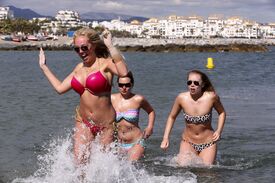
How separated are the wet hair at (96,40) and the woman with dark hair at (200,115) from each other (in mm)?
2433

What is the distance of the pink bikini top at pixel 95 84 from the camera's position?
566cm

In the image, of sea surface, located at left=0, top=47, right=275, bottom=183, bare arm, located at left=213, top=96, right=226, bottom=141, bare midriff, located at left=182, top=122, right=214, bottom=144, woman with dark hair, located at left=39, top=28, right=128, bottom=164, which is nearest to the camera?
woman with dark hair, located at left=39, top=28, right=128, bottom=164

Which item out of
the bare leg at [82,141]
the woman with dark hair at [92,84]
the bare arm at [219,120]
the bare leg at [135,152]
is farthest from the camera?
the bare arm at [219,120]

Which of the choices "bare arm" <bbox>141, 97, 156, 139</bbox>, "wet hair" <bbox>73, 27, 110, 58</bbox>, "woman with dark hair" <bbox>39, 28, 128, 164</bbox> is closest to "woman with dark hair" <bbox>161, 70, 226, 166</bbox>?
"bare arm" <bbox>141, 97, 156, 139</bbox>

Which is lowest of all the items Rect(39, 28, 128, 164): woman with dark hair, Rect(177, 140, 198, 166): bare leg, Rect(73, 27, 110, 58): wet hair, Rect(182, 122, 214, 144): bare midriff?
Rect(177, 140, 198, 166): bare leg

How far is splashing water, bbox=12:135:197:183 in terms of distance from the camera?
6172 millimetres

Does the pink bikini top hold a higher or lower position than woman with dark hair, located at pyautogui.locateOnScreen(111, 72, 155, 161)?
higher

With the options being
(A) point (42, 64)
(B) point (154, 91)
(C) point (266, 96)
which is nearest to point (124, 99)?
(A) point (42, 64)

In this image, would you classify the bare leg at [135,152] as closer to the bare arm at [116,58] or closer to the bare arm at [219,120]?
the bare arm at [219,120]

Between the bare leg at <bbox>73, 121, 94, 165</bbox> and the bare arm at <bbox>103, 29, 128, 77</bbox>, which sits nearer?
the bare arm at <bbox>103, 29, 128, 77</bbox>

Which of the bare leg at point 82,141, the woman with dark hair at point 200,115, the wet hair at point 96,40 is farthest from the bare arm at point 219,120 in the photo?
the wet hair at point 96,40

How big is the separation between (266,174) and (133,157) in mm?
2411

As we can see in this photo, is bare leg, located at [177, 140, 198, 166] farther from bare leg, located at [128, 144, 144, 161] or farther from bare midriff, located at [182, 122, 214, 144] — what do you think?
bare leg, located at [128, 144, 144, 161]

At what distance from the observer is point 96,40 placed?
5.73 meters
